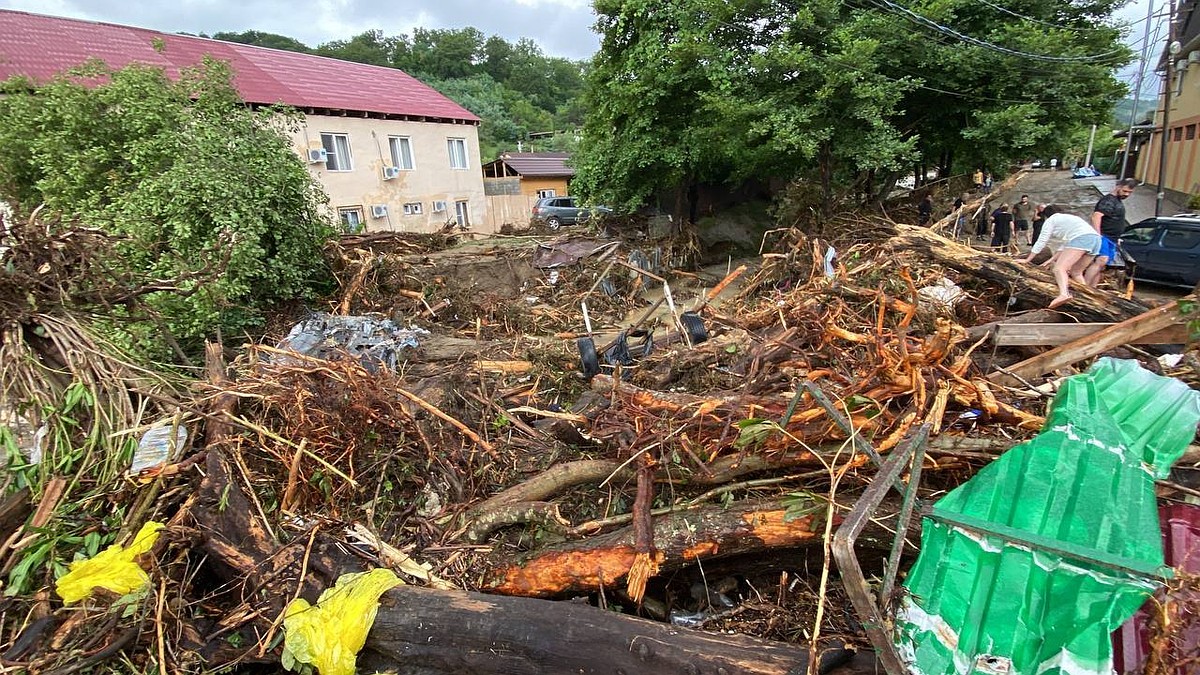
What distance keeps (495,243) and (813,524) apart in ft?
36.4

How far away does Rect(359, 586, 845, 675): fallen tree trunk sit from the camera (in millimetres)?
2199

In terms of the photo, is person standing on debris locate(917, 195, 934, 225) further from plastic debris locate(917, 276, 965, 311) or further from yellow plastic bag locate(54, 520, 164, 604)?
yellow plastic bag locate(54, 520, 164, 604)

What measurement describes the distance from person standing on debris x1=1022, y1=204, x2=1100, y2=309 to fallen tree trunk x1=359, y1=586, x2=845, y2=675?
178 inches

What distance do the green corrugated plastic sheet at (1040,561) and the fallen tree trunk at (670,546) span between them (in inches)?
26.9

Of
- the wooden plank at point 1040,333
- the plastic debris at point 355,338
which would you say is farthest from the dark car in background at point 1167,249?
the plastic debris at point 355,338

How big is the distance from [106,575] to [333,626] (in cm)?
126

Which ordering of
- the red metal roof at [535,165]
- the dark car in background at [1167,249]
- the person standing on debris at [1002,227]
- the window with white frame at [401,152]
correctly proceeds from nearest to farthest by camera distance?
1. the dark car in background at [1167,249]
2. the person standing on debris at [1002,227]
3. the window with white frame at [401,152]
4. the red metal roof at [535,165]

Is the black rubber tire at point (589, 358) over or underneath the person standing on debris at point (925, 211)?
underneath

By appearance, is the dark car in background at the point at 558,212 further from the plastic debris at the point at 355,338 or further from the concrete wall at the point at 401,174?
the plastic debris at the point at 355,338

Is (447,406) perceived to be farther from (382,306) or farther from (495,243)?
(495,243)

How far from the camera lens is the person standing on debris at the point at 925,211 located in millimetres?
12031

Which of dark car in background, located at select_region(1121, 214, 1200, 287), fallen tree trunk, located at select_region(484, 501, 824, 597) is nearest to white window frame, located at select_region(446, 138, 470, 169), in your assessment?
dark car in background, located at select_region(1121, 214, 1200, 287)

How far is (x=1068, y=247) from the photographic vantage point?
16.8 ft

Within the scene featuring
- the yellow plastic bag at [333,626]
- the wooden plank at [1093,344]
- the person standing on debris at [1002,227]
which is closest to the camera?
the yellow plastic bag at [333,626]
